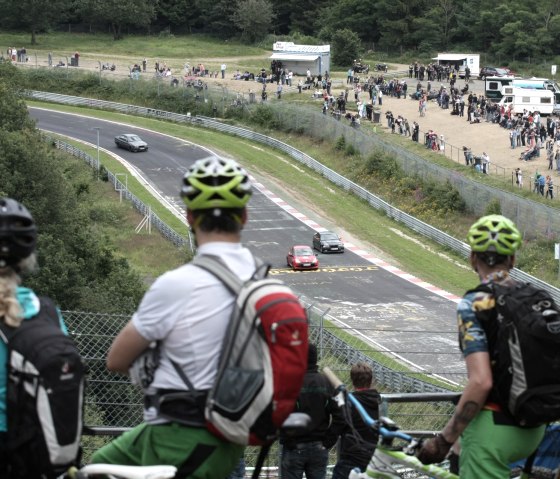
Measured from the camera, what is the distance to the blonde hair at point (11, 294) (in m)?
4.90

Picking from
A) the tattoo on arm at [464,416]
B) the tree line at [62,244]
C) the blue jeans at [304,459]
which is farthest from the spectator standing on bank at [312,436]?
the tree line at [62,244]

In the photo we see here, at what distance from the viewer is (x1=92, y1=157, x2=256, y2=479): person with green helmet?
4961 mm

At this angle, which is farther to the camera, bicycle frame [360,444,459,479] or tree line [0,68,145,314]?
tree line [0,68,145,314]

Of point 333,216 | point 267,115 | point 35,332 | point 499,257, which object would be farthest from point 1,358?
point 267,115

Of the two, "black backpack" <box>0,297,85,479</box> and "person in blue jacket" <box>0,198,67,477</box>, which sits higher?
"person in blue jacket" <box>0,198,67,477</box>

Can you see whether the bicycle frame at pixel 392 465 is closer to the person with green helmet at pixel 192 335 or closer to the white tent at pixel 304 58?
the person with green helmet at pixel 192 335

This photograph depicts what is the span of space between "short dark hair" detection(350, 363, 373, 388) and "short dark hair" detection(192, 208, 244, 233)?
308 cm

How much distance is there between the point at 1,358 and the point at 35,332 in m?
0.19

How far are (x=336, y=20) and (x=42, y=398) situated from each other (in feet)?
389

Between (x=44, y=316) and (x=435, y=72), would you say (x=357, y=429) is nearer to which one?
(x=44, y=316)

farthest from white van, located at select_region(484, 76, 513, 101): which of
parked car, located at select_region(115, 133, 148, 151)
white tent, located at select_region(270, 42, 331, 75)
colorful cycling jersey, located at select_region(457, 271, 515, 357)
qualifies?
colorful cycling jersey, located at select_region(457, 271, 515, 357)

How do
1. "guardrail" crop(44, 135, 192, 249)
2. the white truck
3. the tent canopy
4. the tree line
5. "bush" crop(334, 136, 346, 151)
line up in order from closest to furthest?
1. the tree line
2. "guardrail" crop(44, 135, 192, 249)
3. "bush" crop(334, 136, 346, 151)
4. the tent canopy
5. the white truck

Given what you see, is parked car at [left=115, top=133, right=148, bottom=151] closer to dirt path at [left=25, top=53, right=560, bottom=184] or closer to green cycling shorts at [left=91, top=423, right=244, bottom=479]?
dirt path at [left=25, top=53, right=560, bottom=184]

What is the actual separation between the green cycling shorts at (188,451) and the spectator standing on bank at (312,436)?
2616 millimetres
